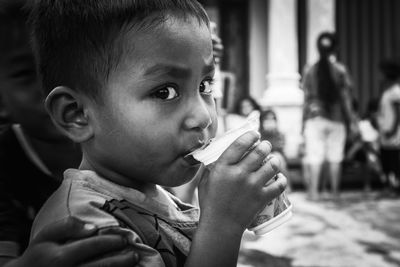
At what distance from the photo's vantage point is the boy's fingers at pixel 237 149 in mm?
951

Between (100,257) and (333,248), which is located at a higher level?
(100,257)

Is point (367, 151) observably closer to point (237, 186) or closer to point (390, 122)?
point (390, 122)

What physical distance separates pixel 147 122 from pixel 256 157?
208 millimetres

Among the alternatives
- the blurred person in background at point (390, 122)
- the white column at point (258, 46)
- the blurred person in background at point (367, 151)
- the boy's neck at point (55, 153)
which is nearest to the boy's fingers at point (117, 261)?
the boy's neck at point (55, 153)

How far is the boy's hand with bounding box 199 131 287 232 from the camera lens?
0.94 metres

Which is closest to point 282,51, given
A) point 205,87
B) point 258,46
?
point 258,46

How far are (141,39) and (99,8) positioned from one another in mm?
93

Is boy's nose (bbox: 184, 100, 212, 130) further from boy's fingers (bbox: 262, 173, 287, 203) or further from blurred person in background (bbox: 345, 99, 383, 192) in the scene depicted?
blurred person in background (bbox: 345, 99, 383, 192)

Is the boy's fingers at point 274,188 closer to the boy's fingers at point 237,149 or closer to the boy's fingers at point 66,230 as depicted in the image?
the boy's fingers at point 237,149

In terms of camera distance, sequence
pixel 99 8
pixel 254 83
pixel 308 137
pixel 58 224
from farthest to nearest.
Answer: pixel 254 83, pixel 308 137, pixel 99 8, pixel 58 224

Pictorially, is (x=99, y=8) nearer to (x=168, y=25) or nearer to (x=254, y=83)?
(x=168, y=25)

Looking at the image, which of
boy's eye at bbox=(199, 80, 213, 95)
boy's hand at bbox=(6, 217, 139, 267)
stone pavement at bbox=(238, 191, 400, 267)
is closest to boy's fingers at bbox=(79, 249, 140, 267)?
boy's hand at bbox=(6, 217, 139, 267)

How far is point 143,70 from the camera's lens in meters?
0.92

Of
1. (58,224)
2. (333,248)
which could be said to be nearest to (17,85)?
(58,224)
